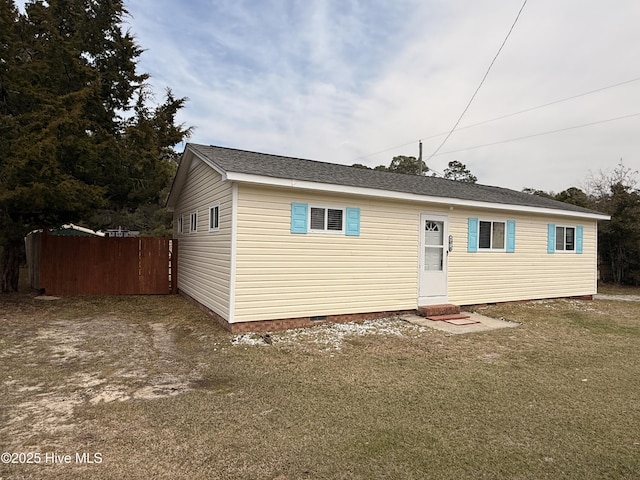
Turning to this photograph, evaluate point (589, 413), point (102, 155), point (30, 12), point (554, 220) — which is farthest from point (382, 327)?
point (30, 12)

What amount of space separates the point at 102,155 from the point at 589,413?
34.8 feet

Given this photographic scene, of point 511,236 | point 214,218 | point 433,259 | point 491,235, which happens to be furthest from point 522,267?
point 214,218

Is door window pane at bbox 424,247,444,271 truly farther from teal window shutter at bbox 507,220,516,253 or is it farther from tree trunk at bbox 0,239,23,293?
tree trunk at bbox 0,239,23,293

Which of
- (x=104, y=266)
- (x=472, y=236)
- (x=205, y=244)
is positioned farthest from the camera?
(x=104, y=266)

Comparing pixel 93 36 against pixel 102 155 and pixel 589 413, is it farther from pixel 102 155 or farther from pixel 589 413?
pixel 589 413

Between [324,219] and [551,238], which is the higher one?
[324,219]

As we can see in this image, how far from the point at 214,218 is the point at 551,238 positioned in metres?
9.17

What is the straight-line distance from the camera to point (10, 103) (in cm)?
891

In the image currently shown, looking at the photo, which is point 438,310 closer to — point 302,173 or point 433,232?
point 433,232

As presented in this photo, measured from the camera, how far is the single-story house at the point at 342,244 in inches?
265

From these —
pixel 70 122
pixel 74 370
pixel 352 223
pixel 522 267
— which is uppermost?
pixel 70 122

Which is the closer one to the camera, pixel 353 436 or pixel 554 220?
pixel 353 436

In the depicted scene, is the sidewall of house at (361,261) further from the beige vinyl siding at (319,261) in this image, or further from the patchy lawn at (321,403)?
the patchy lawn at (321,403)

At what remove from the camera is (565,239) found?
439 inches
